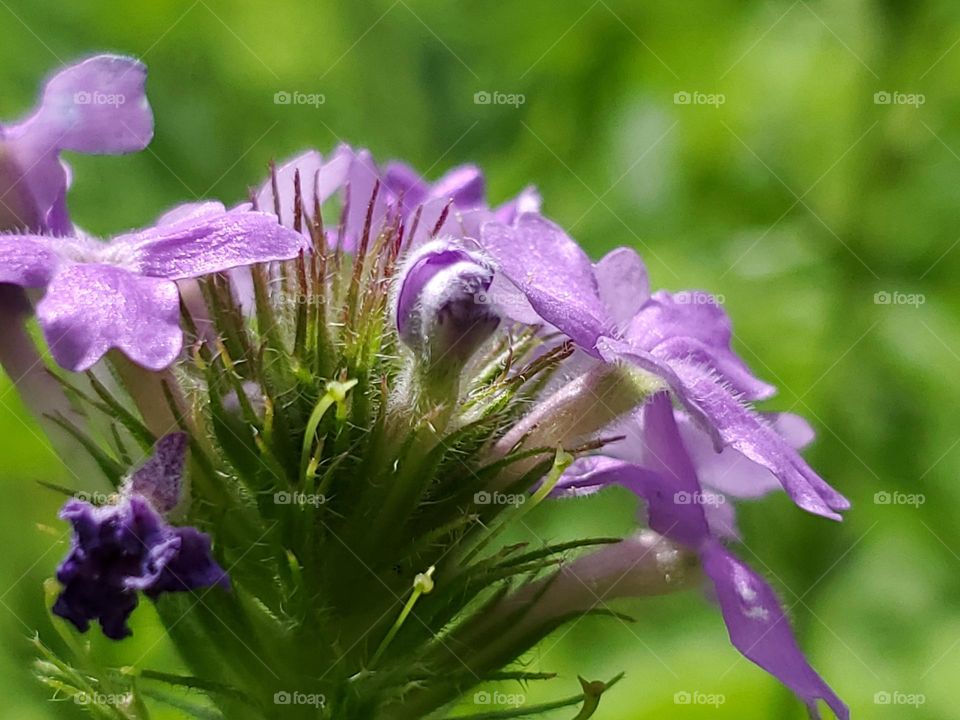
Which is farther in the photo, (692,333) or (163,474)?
(692,333)

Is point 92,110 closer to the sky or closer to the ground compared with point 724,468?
closer to the sky

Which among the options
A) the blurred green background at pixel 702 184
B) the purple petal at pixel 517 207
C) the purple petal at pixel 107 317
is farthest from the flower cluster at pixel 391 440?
the blurred green background at pixel 702 184

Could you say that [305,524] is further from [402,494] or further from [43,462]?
[43,462]

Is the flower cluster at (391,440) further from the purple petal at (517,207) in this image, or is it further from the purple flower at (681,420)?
the purple petal at (517,207)

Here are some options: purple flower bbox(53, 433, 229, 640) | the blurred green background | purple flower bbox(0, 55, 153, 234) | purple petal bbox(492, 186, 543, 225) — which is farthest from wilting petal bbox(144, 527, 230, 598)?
the blurred green background

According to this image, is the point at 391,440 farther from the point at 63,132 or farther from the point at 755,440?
the point at 63,132

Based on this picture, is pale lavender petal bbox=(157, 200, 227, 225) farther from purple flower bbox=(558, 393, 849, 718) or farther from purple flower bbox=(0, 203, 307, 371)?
purple flower bbox=(558, 393, 849, 718)

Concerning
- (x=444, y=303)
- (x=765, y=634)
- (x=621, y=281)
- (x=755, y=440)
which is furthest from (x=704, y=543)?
(x=444, y=303)
